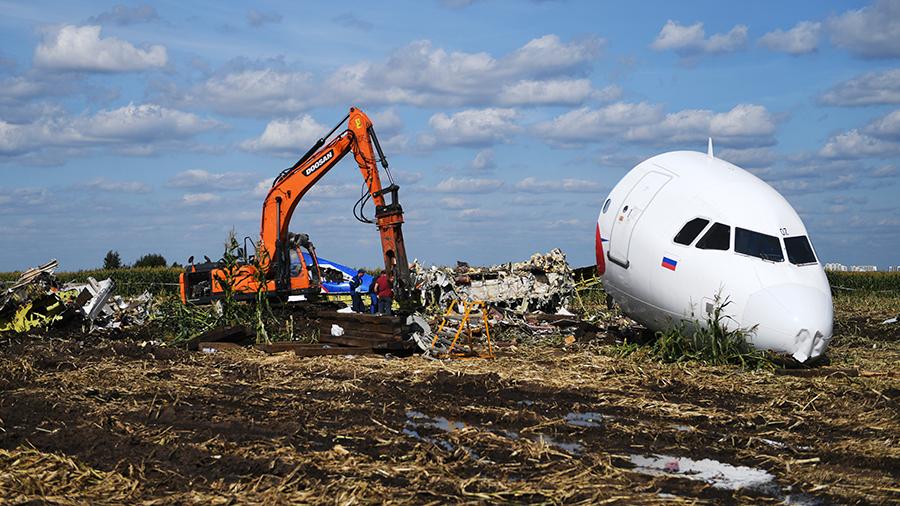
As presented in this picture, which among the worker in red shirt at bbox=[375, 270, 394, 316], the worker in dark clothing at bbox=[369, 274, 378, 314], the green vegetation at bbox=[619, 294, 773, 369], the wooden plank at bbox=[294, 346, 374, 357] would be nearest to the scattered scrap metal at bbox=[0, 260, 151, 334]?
the worker in dark clothing at bbox=[369, 274, 378, 314]

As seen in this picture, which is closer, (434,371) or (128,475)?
(128,475)

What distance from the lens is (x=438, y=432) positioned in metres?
10.5

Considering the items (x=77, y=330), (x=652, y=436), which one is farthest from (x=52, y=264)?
(x=652, y=436)

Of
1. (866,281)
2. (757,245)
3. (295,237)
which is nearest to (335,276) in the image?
(295,237)

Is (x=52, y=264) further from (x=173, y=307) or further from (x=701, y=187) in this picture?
(x=701, y=187)

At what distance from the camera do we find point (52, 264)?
2441 cm

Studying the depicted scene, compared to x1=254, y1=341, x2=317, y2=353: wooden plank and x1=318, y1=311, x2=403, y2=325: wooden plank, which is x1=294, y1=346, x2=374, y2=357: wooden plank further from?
x1=318, y1=311, x2=403, y2=325: wooden plank

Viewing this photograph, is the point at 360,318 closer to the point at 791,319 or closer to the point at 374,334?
the point at 374,334

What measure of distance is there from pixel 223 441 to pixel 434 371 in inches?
240

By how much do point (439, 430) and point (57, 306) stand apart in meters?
14.3

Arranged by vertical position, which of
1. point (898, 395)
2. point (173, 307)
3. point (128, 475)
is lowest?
point (898, 395)

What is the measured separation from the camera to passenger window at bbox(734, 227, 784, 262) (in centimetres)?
1530

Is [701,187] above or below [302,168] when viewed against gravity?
below

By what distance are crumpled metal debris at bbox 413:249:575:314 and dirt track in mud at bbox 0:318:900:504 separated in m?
11.0
